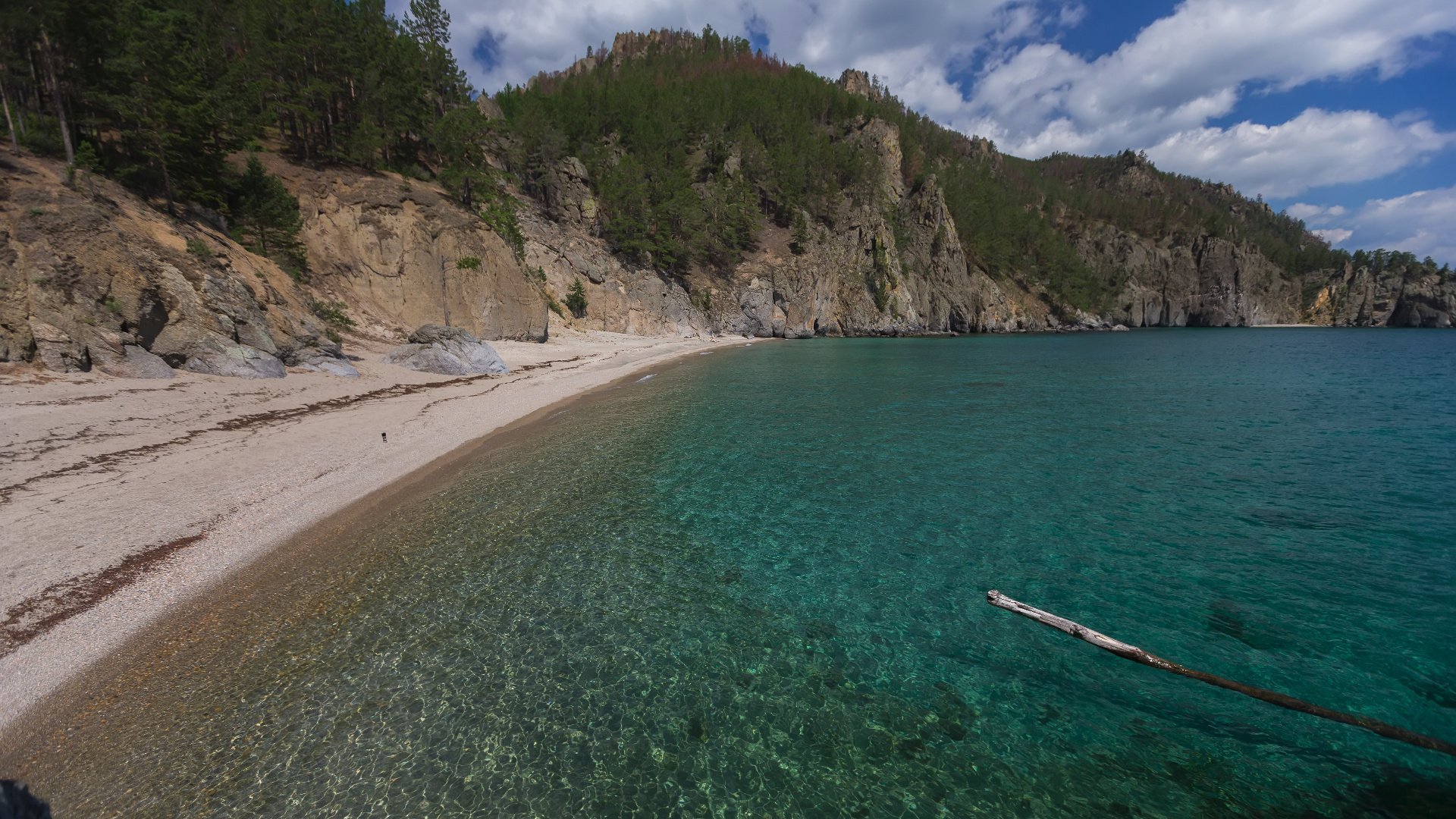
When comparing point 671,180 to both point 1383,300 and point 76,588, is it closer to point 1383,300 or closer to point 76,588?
point 76,588

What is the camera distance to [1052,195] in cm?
15238

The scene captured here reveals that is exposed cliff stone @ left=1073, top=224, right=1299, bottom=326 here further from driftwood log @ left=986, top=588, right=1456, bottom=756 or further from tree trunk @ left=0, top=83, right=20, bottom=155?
tree trunk @ left=0, top=83, right=20, bottom=155

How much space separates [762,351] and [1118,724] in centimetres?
4937

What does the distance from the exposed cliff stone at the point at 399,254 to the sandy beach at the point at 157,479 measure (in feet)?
47.7

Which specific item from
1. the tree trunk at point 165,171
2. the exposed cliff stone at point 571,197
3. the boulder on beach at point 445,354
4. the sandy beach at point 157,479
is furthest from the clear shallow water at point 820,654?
the exposed cliff stone at point 571,197

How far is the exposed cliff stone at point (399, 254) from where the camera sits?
3222 centimetres

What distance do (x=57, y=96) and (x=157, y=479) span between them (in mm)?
20746

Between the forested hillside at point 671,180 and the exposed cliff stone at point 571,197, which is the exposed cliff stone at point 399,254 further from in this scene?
the exposed cliff stone at point 571,197

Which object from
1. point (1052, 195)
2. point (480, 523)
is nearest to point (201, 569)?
point (480, 523)

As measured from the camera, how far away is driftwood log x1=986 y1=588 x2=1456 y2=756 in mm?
4230

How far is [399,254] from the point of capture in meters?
34.2

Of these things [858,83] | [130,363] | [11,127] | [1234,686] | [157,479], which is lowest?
[1234,686]

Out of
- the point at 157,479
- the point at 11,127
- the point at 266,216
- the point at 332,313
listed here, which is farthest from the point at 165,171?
the point at 157,479

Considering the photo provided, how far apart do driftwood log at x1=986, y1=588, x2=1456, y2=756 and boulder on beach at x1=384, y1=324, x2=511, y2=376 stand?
27169mm
